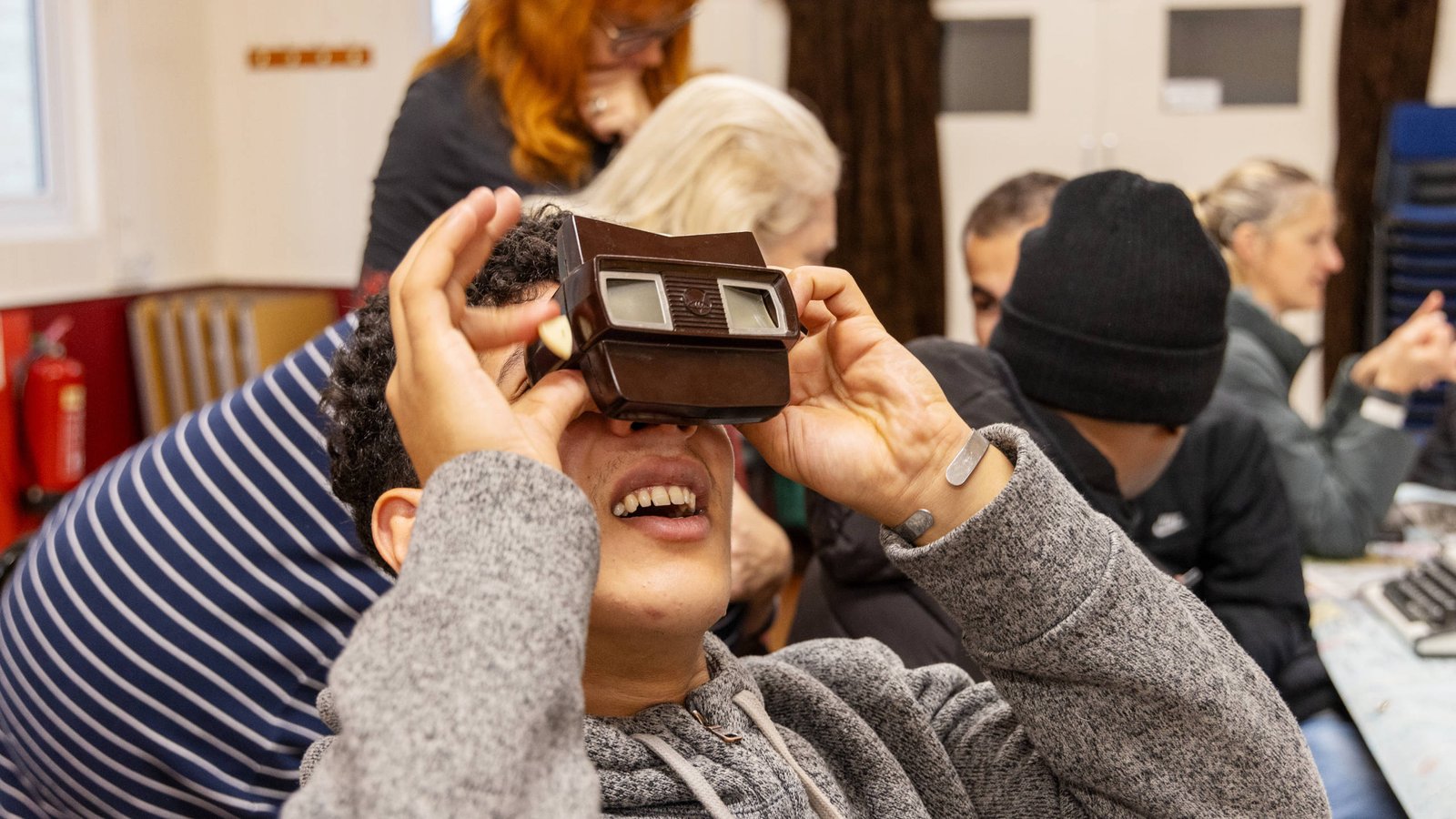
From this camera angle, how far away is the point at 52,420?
138 inches

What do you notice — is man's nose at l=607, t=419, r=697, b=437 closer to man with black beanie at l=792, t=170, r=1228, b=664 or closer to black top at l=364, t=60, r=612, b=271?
man with black beanie at l=792, t=170, r=1228, b=664

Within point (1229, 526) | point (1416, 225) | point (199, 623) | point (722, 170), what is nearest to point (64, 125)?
point (722, 170)

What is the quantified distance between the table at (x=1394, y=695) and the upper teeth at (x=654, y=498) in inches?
34.7

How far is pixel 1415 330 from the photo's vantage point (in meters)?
2.44

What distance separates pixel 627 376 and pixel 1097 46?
4314mm

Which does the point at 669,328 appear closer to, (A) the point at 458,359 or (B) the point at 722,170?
(A) the point at 458,359

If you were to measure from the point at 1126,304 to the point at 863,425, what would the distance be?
589 mm

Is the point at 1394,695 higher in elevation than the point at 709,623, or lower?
lower

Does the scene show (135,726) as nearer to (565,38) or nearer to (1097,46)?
(565,38)

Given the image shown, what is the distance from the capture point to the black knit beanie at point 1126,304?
152 centimetres

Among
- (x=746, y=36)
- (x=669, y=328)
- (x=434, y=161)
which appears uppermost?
(x=746, y=36)

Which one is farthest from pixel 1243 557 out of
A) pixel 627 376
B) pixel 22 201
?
pixel 22 201

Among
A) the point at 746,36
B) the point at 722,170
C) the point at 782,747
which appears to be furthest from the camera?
the point at 746,36

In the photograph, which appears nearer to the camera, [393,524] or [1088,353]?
[393,524]
